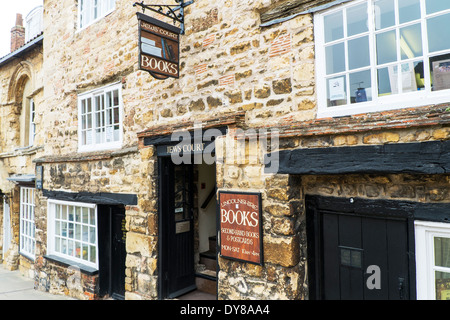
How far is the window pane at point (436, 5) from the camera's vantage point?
296cm

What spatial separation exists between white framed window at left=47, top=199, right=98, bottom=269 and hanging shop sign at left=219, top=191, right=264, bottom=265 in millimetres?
3619

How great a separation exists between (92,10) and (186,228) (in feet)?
17.1

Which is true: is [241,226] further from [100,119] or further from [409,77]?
[100,119]

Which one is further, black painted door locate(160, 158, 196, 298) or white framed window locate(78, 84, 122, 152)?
white framed window locate(78, 84, 122, 152)

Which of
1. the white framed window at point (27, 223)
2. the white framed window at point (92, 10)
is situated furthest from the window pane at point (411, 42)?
the white framed window at point (27, 223)

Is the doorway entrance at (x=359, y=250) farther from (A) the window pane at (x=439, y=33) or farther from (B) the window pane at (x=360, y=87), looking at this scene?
(A) the window pane at (x=439, y=33)

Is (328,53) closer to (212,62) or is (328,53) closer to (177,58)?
(212,62)

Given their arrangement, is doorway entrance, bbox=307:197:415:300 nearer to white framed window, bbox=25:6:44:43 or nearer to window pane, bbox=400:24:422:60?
window pane, bbox=400:24:422:60

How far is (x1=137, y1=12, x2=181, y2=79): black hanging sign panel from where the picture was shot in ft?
14.3

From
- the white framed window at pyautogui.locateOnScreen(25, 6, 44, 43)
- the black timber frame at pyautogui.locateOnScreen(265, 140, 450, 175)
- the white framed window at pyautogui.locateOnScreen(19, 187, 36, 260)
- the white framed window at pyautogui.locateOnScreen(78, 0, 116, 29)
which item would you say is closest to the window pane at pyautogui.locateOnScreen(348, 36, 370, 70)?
the black timber frame at pyautogui.locateOnScreen(265, 140, 450, 175)

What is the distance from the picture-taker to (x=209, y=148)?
4.51 metres

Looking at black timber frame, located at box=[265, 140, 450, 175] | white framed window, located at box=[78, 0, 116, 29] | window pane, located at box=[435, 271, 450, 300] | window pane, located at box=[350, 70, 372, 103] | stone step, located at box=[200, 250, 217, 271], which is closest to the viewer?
black timber frame, located at box=[265, 140, 450, 175]

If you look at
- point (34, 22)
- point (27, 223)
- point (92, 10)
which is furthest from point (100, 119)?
point (34, 22)
